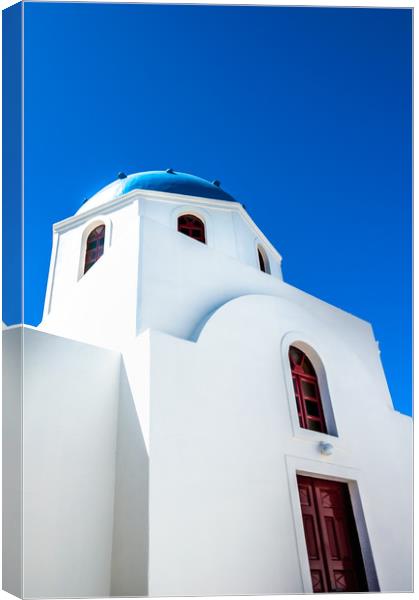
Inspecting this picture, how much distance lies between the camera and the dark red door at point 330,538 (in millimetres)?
5516

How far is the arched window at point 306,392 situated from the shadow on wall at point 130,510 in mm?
2444

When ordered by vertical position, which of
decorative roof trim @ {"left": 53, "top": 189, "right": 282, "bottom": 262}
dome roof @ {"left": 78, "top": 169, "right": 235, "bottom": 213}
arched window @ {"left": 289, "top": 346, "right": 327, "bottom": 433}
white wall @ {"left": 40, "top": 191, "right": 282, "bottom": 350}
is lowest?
arched window @ {"left": 289, "top": 346, "right": 327, "bottom": 433}

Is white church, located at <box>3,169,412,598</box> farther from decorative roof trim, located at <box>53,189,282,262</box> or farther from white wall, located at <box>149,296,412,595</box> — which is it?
decorative roof trim, located at <box>53,189,282,262</box>

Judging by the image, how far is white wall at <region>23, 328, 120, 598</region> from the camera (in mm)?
4246

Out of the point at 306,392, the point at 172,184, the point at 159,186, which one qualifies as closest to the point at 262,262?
the point at 172,184

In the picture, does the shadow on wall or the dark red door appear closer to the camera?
the shadow on wall

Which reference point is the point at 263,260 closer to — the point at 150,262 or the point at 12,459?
the point at 150,262

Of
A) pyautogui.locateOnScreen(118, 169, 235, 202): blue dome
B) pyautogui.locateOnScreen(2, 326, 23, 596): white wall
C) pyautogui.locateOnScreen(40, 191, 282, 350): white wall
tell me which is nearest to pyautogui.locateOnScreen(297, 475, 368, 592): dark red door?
pyautogui.locateOnScreen(40, 191, 282, 350): white wall

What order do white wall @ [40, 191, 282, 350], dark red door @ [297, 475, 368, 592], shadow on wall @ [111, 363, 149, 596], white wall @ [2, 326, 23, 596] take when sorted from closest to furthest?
white wall @ [2, 326, 23, 596] < shadow on wall @ [111, 363, 149, 596] < dark red door @ [297, 475, 368, 592] < white wall @ [40, 191, 282, 350]

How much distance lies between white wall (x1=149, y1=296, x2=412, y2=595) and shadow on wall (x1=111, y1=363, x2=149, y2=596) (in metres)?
0.11

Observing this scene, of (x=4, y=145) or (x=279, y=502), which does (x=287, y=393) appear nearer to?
(x=279, y=502)

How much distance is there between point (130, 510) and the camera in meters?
4.52

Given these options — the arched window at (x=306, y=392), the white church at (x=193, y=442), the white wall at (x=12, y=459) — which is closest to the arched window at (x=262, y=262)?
the white church at (x=193, y=442)

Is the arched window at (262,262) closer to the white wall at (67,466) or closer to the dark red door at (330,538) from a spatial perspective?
A: the dark red door at (330,538)
